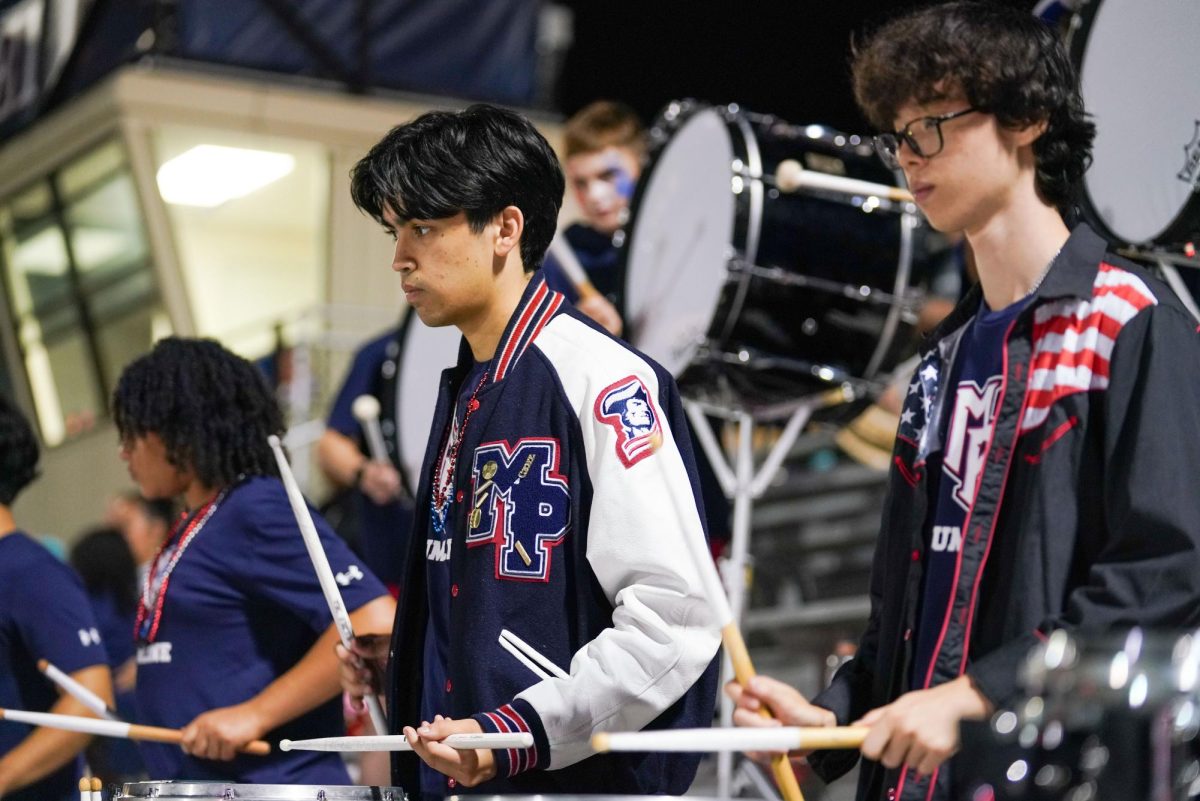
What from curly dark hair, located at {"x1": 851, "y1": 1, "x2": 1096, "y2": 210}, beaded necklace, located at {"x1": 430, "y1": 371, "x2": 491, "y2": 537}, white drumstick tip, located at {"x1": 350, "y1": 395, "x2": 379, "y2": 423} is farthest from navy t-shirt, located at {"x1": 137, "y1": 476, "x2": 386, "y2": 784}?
white drumstick tip, located at {"x1": 350, "y1": 395, "x2": 379, "y2": 423}

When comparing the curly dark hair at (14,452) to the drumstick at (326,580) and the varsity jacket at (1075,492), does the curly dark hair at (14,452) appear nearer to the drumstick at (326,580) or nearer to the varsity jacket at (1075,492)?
the drumstick at (326,580)

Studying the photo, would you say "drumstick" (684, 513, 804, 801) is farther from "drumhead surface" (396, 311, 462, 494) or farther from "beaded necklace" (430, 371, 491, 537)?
"drumhead surface" (396, 311, 462, 494)

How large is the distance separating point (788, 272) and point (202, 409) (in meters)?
1.66

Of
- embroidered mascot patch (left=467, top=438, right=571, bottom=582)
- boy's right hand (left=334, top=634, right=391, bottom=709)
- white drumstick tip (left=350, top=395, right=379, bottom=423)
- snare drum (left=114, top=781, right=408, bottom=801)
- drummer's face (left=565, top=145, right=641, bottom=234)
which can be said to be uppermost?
drummer's face (left=565, top=145, right=641, bottom=234)

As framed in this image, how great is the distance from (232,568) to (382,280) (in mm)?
10488

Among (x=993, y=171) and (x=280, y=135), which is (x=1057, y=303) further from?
(x=280, y=135)

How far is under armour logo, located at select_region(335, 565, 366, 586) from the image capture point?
3297mm

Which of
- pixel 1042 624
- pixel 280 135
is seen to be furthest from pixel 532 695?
pixel 280 135

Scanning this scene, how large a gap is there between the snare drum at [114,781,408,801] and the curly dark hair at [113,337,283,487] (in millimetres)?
1192

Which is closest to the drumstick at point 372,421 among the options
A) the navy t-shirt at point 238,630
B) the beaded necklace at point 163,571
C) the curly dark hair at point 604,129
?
the curly dark hair at point 604,129

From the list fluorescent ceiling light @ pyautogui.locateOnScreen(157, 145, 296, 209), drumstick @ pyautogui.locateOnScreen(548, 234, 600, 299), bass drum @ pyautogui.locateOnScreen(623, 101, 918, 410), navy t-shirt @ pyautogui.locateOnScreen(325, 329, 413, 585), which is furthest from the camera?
fluorescent ceiling light @ pyautogui.locateOnScreen(157, 145, 296, 209)

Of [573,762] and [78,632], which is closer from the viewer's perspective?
[573,762]

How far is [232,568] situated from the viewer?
342 cm

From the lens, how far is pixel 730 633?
1834 millimetres
